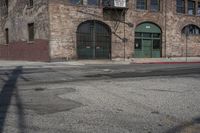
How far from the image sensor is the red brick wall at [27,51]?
2717cm

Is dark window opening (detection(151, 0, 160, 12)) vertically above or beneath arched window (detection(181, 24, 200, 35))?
above

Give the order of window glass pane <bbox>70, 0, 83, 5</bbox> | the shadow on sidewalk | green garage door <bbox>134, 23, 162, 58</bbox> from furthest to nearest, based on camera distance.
→ green garage door <bbox>134, 23, 162, 58</bbox>
window glass pane <bbox>70, 0, 83, 5</bbox>
the shadow on sidewalk

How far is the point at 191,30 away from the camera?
3659cm

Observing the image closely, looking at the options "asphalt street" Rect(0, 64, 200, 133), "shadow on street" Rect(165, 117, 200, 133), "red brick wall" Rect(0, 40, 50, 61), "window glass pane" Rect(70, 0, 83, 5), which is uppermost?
"window glass pane" Rect(70, 0, 83, 5)

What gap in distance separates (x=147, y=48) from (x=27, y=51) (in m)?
12.7

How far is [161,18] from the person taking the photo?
33312 millimetres

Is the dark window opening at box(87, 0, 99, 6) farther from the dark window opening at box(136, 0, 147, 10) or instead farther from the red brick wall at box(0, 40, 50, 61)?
the red brick wall at box(0, 40, 50, 61)

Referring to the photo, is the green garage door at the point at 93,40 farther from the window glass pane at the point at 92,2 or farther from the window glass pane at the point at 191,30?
the window glass pane at the point at 191,30

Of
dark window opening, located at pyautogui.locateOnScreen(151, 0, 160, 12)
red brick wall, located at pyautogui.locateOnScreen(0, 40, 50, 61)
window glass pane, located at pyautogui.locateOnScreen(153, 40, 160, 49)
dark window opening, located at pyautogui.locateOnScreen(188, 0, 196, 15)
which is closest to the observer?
red brick wall, located at pyautogui.locateOnScreen(0, 40, 50, 61)

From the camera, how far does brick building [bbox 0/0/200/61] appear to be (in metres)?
27.0

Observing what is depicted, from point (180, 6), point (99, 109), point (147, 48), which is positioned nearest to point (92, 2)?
point (147, 48)

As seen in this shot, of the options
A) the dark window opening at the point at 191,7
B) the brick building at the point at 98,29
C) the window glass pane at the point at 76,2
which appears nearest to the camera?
the brick building at the point at 98,29

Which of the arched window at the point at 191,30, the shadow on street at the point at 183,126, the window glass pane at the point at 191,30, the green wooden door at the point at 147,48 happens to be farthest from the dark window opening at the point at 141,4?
the shadow on street at the point at 183,126

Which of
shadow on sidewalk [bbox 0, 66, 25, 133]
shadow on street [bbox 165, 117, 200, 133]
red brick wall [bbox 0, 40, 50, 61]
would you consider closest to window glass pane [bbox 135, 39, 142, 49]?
red brick wall [bbox 0, 40, 50, 61]
